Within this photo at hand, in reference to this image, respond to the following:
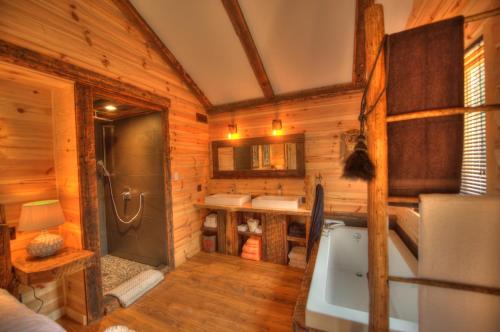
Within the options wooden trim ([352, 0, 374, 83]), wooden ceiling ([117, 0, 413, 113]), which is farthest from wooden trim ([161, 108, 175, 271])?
wooden trim ([352, 0, 374, 83])

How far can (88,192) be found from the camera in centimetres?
186

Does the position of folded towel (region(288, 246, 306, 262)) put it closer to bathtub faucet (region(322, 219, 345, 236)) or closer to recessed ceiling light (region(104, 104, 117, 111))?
bathtub faucet (region(322, 219, 345, 236))

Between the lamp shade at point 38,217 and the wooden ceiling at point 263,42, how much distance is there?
2079 mm

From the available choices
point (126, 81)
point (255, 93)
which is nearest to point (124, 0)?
point (126, 81)

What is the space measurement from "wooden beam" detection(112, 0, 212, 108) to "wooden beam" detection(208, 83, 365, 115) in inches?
15.7

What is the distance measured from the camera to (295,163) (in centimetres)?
305

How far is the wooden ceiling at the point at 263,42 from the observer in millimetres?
1964

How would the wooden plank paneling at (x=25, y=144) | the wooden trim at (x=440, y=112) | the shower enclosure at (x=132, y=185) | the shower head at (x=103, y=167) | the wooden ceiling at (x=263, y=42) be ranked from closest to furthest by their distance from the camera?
the wooden trim at (x=440, y=112), the wooden plank paneling at (x=25, y=144), the wooden ceiling at (x=263, y=42), the shower enclosure at (x=132, y=185), the shower head at (x=103, y=167)

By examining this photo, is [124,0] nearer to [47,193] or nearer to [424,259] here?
[47,193]

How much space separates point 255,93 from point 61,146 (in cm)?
238

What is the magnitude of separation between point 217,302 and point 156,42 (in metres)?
3.06

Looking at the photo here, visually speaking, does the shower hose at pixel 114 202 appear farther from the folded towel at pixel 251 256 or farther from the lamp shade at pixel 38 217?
the folded towel at pixel 251 256

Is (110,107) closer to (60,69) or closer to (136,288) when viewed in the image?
(60,69)

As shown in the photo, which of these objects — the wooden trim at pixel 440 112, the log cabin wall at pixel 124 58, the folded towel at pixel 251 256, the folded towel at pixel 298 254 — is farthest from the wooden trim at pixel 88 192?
the wooden trim at pixel 440 112
